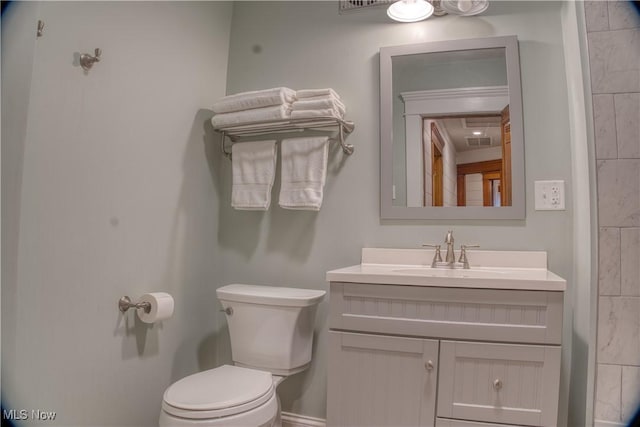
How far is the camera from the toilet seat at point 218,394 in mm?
1237

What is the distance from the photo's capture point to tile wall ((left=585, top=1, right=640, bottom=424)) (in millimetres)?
1227

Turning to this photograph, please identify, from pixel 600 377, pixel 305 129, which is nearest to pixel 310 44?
pixel 305 129

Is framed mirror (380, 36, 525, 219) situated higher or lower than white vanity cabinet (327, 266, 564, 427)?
higher

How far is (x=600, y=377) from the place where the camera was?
125 cm

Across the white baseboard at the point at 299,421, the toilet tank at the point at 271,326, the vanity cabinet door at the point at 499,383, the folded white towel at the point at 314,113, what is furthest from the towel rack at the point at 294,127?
the white baseboard at the point at 299,421

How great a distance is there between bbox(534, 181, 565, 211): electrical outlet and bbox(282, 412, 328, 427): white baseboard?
55.5 inches

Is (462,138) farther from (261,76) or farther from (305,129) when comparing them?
(261,76)

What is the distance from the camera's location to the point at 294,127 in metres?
1.86

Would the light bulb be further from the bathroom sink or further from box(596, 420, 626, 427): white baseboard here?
box(596, 420, 626, 427): white baseboard

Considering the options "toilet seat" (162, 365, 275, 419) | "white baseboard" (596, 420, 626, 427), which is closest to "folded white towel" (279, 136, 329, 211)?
"toilet seat" (162, 365, 275, 419)

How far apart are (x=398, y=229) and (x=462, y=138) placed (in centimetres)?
51

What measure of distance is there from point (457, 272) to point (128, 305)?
1.27 meters

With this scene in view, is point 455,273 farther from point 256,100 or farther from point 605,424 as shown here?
point 256,100

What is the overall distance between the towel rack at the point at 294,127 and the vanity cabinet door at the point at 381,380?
939mm
